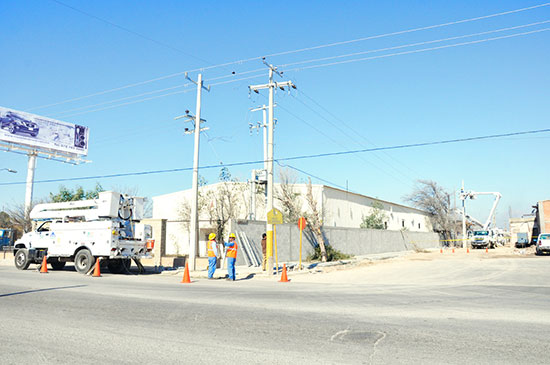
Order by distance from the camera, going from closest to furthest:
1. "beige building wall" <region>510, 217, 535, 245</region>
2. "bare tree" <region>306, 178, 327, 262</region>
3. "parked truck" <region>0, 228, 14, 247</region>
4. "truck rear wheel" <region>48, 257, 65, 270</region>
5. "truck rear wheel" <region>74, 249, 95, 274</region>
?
"truck rear wheel" <region>74, 249, 95, 274</region>
"truck rear wheel" <region>48, 257, 65, 270</region>
"bare tree" <region>306, 178, 327, 262</region>
"parked truck" <region>0, 228, 14, 247</region>
"beige building wall" <region>510, 217, 535, 245</region>

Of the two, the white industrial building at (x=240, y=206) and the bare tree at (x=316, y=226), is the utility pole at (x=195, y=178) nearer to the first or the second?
the bare tree at (x=316, y=226)

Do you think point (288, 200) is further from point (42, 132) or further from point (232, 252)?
point (42, 132)

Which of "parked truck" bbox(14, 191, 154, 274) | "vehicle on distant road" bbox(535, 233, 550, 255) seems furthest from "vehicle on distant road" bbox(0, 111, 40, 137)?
"vehicle on distant road" bbox(535, 233, 550, 255)

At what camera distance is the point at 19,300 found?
34.6 ft

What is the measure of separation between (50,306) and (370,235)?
34.7 metres

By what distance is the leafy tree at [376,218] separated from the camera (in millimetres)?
51031

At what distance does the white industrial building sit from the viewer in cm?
4006

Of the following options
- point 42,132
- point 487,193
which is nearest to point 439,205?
point 487,193

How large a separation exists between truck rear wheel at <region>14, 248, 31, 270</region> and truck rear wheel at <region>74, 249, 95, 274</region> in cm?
336

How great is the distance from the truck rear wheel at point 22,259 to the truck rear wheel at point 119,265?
13.1 feet

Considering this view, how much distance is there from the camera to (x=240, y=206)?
133 ft

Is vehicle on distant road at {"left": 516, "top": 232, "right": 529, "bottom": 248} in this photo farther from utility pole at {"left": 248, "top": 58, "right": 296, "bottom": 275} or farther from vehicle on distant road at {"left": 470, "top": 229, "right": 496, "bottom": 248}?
utility pole at {"left": 248, "top": 58, "right": 296, "bottom": 275}

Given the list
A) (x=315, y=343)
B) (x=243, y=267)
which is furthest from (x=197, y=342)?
(x=243, y=267)

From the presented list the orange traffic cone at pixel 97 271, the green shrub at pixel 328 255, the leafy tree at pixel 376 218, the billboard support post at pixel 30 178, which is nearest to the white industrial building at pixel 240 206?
the leafy tree at pixel 376 218
